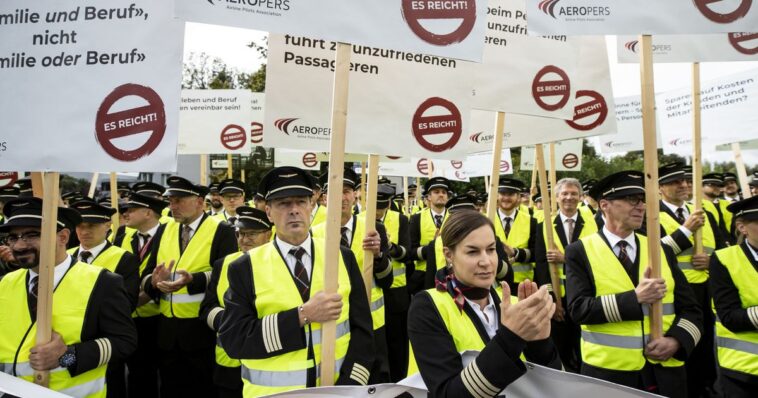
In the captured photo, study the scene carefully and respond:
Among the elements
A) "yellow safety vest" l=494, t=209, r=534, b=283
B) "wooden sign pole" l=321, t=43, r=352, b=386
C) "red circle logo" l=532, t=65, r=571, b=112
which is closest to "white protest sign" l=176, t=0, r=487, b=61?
"wooden sign pole" l=321, t=43, r=352, b=386

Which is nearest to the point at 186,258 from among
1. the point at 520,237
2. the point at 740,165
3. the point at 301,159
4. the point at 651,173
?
the point at 651,173

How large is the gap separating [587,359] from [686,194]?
346 centimetres

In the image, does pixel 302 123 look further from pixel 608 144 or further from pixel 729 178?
pixel 729 178

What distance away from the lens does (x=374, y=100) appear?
166 inches

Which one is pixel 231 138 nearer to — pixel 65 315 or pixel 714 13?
pixel 65 315

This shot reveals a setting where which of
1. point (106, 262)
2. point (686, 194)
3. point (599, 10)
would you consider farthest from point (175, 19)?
point (686, 194)

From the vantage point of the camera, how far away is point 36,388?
2533mm

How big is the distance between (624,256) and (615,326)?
0.53m

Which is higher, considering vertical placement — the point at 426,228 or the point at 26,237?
the point at 426,228

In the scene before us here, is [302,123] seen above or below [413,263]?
above

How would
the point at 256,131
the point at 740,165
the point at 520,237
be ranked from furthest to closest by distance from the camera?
the point at 256,131 → the point at 520,237 → the point at 740,165

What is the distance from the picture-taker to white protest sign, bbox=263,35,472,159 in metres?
4.21

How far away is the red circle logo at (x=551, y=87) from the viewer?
5133 mm

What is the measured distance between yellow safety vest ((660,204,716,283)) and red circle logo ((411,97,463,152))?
2954mm
